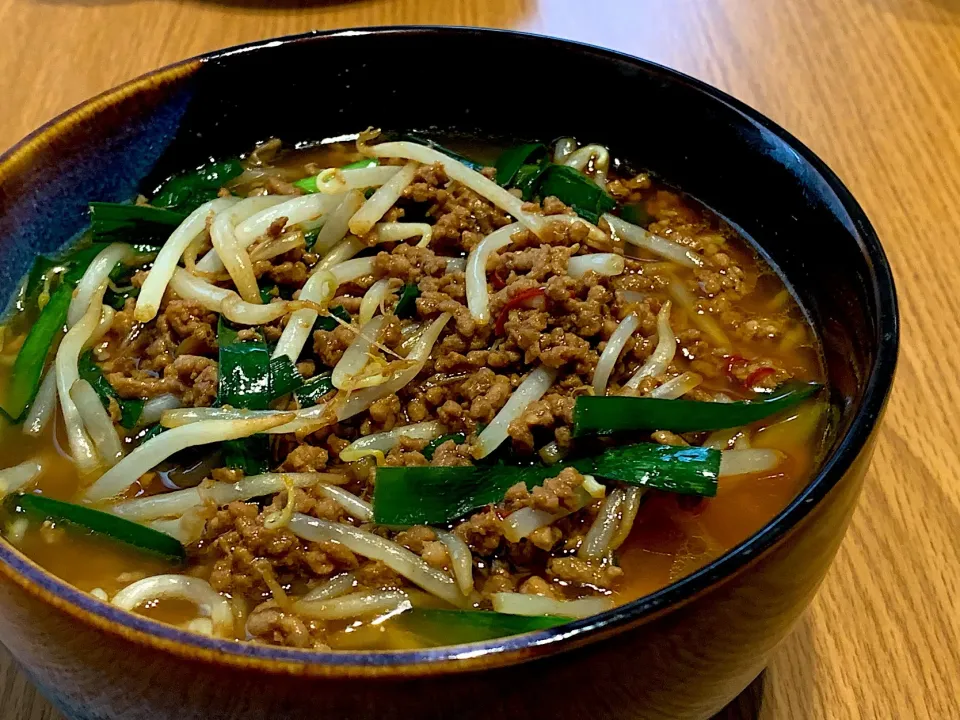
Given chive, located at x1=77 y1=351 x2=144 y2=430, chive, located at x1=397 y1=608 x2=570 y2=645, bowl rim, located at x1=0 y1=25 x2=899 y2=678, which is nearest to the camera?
bowl rim, located at x1=0 y1=25 x2=899 y2=678

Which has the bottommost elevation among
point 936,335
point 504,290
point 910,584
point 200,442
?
point 910,584

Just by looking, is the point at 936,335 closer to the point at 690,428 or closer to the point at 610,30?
the point at 690,428

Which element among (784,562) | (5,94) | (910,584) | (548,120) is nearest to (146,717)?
(784,562)

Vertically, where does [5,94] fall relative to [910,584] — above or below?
above

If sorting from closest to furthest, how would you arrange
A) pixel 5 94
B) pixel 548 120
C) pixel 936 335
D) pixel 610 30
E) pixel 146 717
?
pixel 146 717
pixel 936 335
pixel 548 120
pixel 5 94
pixel 610 30

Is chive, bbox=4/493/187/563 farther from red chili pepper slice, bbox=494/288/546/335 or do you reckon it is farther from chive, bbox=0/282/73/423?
red chili pepper slice, bbox=494/288/546/335

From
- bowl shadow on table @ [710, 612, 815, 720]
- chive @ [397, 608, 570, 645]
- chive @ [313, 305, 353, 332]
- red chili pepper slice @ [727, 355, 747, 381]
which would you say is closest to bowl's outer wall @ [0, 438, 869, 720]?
chive @ [397, 608, 570, 645]
